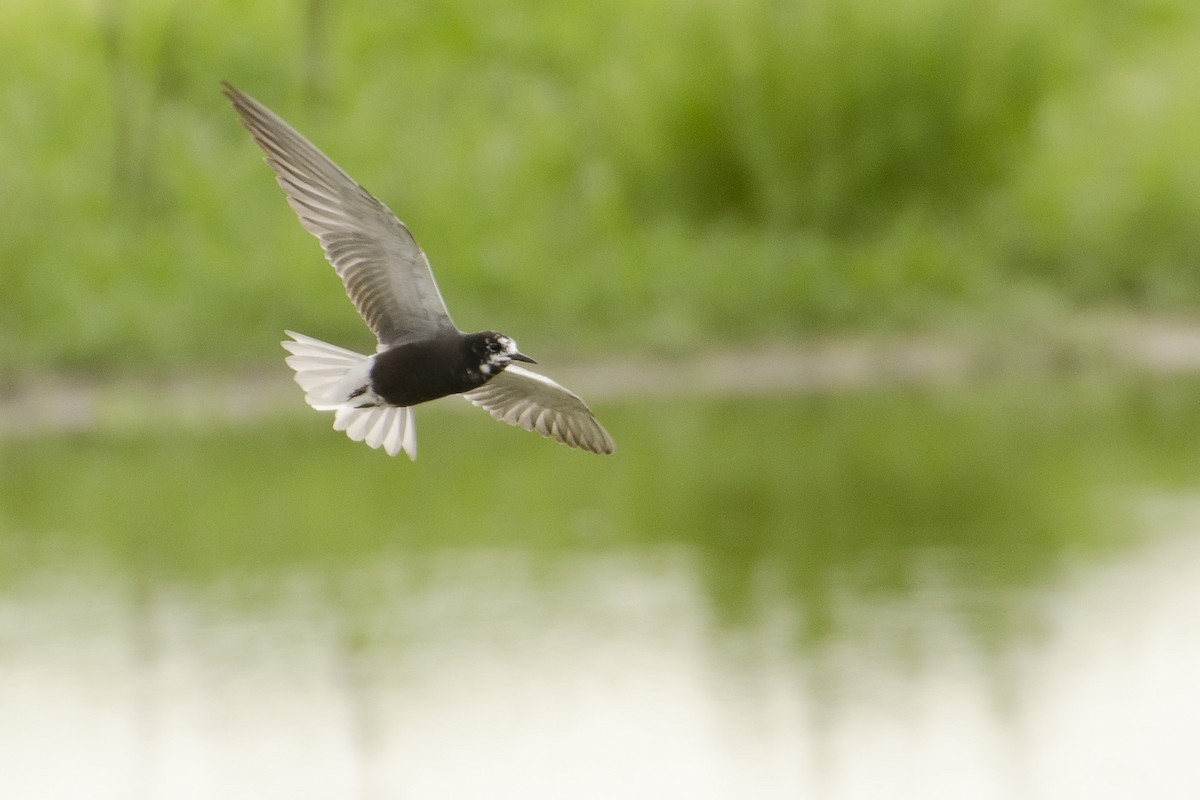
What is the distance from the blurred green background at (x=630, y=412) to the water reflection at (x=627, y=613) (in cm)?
4

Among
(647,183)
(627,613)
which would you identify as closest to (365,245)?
(627,613)

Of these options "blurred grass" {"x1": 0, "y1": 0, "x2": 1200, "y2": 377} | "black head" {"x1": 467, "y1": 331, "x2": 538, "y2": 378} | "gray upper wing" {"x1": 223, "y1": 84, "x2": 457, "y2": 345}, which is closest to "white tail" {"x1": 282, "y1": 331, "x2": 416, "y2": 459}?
"gray upper wing" {"x1": 223, "y1": 84, "x2": 457, "y2": 345}

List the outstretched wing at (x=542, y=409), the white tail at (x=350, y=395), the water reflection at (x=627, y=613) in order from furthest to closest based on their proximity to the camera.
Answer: the water reflection at (x=627, y=613) < the outstretched wing at (x=542, y=409) < the white tail at (x=350, y=395)

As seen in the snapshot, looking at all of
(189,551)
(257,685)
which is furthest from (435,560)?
(257,685)

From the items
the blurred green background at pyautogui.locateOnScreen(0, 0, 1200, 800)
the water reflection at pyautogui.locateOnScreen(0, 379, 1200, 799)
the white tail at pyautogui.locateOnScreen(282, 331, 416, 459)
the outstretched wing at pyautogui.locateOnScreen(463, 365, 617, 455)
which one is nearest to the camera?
the white tail at pyautogui.locateOnScreen(282, 331, 416, 459)

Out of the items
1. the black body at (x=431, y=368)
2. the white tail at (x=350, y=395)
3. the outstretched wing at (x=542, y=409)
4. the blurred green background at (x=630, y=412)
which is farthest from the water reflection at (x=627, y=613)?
the black body at (x=431, y=368)

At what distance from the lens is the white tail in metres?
5.87

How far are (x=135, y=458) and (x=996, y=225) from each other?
898cm

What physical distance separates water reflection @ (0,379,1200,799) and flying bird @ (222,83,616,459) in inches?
142

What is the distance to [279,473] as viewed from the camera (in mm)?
16562

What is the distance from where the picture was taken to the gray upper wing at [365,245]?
590 centimetres

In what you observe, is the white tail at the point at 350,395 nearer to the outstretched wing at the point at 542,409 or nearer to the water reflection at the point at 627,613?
the outstretched wing at the point at 542,409

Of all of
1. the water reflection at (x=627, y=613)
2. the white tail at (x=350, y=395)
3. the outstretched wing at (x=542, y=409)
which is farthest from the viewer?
the water reflection at (x=627, y=613)

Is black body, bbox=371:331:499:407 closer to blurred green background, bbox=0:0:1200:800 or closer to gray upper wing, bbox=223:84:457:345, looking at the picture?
gray upper wing, bbox=223:84:457:345
